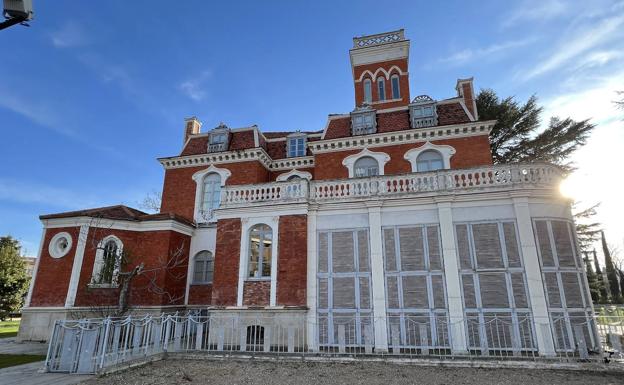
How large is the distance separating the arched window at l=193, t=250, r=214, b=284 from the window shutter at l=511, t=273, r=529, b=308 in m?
13.3

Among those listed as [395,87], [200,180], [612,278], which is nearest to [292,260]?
[200,180]

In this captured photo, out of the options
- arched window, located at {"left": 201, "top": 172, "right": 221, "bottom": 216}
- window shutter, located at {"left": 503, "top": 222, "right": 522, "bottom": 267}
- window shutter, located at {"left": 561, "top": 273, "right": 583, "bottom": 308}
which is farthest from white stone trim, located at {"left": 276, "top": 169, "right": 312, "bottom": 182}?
window shutter, located at {"left": 561, "top": 273, "right": 583, "bottom": 308}

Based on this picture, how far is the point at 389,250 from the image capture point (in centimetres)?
1193

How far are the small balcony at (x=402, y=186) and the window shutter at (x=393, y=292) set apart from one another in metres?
2.92

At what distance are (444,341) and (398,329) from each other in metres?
1.43

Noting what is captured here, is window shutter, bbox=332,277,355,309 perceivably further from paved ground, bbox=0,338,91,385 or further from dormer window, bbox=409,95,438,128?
dormer window, bbox=409,95,438,128

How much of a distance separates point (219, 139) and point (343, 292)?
43.6 feet

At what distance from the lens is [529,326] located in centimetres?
1019

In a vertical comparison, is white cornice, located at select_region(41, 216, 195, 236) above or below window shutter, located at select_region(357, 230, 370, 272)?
above

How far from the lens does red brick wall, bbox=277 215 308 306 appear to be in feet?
39.7

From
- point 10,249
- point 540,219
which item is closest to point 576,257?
point 540,219

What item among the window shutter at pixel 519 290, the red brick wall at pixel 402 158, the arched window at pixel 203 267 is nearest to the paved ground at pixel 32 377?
the arched window at pixel 203 267

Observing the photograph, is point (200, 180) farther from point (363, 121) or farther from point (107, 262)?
point (363, 121)

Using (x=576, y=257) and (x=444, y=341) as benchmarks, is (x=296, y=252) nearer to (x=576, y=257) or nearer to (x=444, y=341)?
(x=444, y=341)
